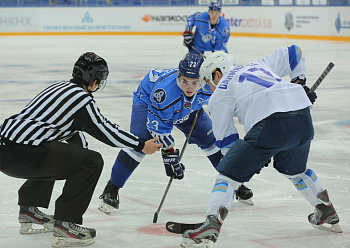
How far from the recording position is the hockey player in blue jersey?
11.8 feet

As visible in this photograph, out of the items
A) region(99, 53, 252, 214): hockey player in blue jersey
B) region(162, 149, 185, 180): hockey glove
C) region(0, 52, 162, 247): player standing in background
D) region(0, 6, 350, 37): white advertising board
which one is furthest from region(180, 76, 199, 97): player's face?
region(0, 6, 350, 37): white advertising board

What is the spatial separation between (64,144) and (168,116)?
71cm

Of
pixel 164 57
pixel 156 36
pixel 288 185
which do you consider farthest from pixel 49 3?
pixel 288 185

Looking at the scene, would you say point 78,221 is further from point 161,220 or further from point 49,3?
point 49,3

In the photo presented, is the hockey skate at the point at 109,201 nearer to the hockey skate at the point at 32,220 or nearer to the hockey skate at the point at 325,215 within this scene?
the hockey skate at the point at 32,220

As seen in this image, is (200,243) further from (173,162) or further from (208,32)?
(208,32)

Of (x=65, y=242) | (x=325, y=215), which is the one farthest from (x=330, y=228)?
(x=65, y=242)

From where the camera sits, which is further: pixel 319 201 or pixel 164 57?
pixel 164 57

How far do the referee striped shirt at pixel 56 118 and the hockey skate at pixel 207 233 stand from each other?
2.00 ft

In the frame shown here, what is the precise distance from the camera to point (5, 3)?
1986 centimetres

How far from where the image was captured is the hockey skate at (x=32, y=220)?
3359 millimetres

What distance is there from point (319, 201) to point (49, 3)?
59.5ft

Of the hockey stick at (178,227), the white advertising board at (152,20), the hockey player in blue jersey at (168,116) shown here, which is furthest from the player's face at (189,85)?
the white advertising board at (152,20)

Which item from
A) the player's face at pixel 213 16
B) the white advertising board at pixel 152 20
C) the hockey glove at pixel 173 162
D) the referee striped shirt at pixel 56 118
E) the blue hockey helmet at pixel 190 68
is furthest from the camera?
the white advertising board at pixel 152 20
